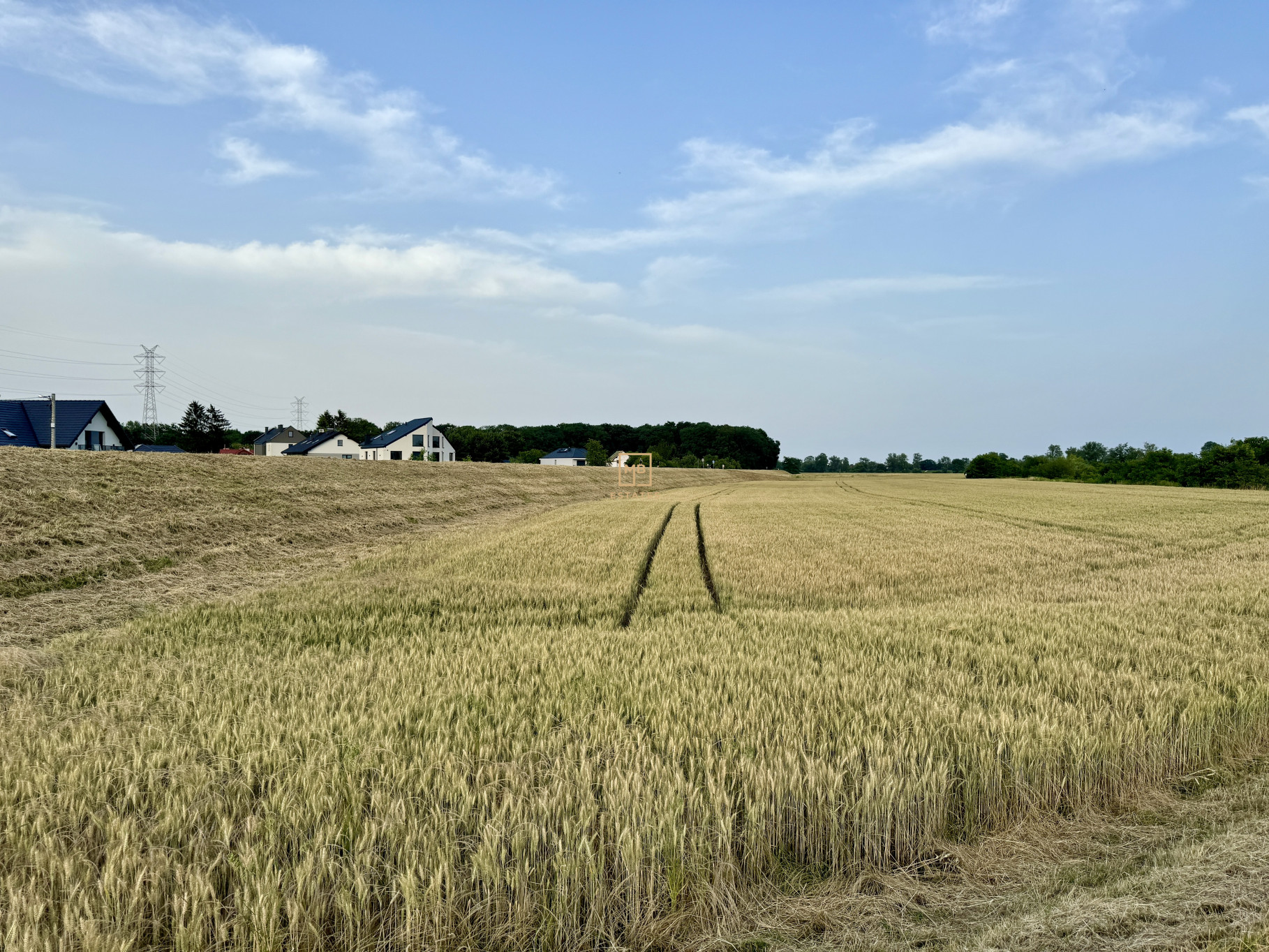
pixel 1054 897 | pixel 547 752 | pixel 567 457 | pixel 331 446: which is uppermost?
pixel 331 446

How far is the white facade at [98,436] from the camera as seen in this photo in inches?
2016

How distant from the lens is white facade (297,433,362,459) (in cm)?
8262

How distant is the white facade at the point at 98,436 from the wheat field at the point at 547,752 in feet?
184

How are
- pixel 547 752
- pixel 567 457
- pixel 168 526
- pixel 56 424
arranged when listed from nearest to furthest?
pixel 547 752, pixel 168 526, pixel 56 424, pixel 567 457

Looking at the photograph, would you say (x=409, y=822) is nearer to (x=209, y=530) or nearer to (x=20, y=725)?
(x=20, y=725)

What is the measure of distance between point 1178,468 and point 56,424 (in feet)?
450

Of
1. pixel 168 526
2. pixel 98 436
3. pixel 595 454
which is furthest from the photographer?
pixel 595 454

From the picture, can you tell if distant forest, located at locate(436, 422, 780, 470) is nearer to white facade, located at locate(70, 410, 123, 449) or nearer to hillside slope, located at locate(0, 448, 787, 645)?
white facade, located at locate(70, 410, 123, 449)

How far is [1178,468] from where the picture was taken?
94750 mm

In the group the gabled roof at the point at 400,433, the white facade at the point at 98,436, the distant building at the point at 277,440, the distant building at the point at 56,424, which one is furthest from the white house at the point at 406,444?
the distant building at the point at 56,424

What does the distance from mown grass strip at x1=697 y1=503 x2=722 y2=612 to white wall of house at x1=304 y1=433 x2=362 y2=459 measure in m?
71.6

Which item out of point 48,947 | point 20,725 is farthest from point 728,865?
point 20,725

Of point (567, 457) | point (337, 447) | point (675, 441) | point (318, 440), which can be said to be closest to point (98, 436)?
point (318, 440)

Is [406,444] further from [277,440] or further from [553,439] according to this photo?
[553,439]
